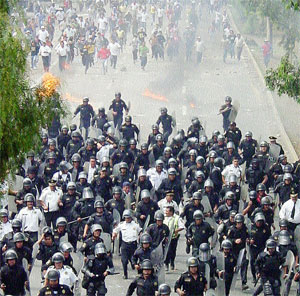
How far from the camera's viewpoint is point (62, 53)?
36.5 meters

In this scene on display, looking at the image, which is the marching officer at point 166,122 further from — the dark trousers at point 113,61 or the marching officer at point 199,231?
the dark trousers at point 113,61

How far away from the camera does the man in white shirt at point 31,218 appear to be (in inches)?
728

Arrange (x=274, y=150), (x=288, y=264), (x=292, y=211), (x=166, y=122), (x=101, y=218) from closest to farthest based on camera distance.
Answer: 1. (x=288, y=264)
2. (x=101, y=218)
3. (x=292, y=211)
4. (x=274, y=150)
5. (x=166, y=122)

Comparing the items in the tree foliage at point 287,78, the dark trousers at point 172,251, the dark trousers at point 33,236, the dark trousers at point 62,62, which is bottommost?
the dark trousers at point 62,62

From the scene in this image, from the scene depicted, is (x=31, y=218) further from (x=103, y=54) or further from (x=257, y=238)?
(x=103, y=54)

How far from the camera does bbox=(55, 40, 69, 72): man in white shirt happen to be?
36.4m

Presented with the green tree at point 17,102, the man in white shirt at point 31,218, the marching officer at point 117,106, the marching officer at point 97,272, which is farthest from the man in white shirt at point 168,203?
the marching officer at point 117,106

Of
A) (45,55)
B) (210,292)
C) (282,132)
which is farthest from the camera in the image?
(45,55)

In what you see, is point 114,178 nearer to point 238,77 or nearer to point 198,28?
point 238,77

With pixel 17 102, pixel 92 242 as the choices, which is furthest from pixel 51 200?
pixel 17 102

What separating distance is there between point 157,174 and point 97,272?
512 cm

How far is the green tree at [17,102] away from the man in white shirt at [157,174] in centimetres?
864

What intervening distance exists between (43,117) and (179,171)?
9595 mm

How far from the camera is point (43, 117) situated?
40.3 ft
